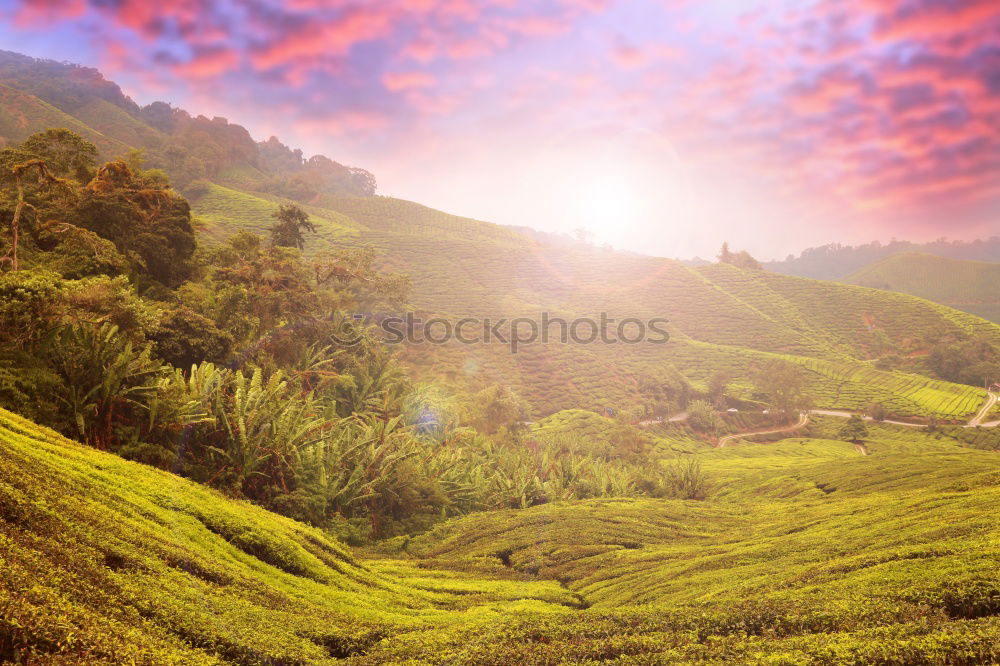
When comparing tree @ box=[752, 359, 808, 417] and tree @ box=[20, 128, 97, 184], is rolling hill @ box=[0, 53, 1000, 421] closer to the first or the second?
tree @ box=[752, 359, 808, 417]

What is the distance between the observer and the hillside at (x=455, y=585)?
311 centimetres

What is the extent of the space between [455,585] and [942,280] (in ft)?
506

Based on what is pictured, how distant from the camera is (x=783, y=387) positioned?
38.7m

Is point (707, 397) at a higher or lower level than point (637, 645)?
lower

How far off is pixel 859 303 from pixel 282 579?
240 ft

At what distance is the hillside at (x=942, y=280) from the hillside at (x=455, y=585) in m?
127

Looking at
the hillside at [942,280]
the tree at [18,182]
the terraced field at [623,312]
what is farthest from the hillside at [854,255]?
the tree at [18,182]

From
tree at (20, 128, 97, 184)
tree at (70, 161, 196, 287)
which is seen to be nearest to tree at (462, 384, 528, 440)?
tree at (70, 161, 196, 287)

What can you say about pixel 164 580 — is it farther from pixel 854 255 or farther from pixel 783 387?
pixel 854 255

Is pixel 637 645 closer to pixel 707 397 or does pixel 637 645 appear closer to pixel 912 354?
pixel 707 397

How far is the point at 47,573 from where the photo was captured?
2.80 metres

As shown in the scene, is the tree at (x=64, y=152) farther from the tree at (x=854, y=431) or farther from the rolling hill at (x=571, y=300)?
the tree at (x=854, y=431)

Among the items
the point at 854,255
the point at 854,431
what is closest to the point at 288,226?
the point at 854,431

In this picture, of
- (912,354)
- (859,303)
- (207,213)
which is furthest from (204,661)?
(859,303)
